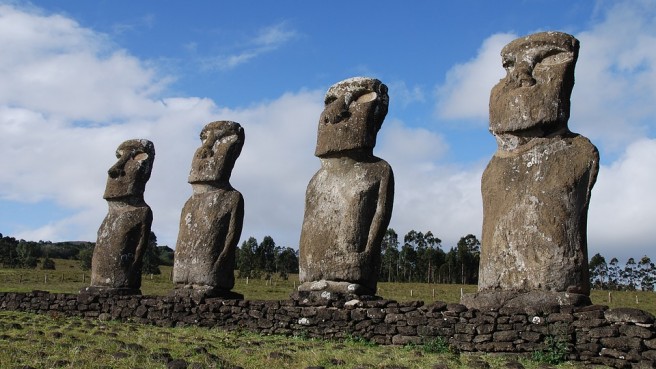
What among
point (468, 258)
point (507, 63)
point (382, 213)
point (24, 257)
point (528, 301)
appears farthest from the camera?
point (24, 257)

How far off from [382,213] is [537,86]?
3.16 meters

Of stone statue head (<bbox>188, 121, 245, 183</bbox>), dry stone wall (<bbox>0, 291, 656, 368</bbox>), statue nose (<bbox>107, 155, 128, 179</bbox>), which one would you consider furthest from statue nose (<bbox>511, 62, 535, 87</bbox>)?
statue nose (<bbox>107, 155, 128, 179</bbox>)

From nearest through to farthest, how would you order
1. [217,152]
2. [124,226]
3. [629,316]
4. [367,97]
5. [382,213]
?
[629,316] < [382,213] < [367,97] < [217,152] < [124,226]

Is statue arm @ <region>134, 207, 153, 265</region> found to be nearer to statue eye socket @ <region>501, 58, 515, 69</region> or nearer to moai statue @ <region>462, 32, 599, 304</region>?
moai statue @ <region>462, 32, 599, 304</region>

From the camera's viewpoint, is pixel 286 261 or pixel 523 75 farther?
pixel 286 261

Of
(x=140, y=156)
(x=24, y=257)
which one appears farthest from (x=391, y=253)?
(x=140, y=156)

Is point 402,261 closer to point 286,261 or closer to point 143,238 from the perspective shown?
point 286,261

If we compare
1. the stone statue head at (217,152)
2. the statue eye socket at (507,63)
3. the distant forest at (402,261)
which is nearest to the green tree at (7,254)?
the distant forest at (402,261)

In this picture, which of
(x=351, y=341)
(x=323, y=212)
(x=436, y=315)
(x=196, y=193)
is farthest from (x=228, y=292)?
(x=436, y=315)

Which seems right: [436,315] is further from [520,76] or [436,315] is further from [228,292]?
[228,292]

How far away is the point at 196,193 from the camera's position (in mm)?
14367

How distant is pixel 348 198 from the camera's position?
37.2ft

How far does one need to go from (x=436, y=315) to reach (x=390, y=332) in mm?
775

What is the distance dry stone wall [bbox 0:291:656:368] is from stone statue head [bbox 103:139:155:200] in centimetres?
327
